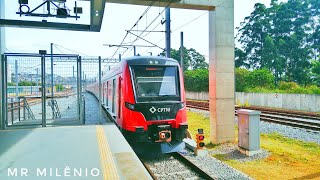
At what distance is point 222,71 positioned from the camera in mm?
10766

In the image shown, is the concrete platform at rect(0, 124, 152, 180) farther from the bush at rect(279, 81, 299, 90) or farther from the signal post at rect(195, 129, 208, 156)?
the bush at rect(279, 81, 299, 90)

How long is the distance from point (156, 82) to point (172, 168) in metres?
2.70

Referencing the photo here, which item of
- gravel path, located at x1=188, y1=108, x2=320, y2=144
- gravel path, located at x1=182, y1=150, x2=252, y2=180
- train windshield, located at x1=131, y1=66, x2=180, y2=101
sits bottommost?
gravel path, located at x1=182, y1=150, x2=252, y2=180

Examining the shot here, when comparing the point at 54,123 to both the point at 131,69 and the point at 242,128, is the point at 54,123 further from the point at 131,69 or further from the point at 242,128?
the point at 242,128

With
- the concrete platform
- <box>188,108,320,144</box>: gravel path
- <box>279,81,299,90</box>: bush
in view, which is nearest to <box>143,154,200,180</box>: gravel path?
the concrete platform

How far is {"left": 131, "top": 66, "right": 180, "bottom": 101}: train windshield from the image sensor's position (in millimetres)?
8219

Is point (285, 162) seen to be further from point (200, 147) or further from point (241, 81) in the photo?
point (241, 81)

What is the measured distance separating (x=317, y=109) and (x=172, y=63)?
2001 cm

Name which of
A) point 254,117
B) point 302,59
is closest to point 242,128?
point 254,117

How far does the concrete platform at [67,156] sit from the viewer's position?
3941mm

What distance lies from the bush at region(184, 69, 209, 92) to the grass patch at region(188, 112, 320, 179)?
3442 cm

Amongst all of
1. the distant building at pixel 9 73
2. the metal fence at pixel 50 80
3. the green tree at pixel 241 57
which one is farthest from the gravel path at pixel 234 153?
the green tree at pixel 241 57

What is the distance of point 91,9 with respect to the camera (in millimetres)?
7750

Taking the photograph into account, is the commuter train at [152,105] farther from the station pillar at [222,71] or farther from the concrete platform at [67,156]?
the station pillar at [222,71]
